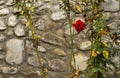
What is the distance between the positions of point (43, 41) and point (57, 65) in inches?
10.9

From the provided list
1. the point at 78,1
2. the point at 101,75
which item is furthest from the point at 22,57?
the point at 101,75

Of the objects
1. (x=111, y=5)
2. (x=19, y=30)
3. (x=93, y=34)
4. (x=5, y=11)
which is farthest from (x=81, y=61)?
(x=93, y=34)

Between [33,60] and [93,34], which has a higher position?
[93,34]

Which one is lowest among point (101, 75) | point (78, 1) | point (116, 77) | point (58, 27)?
point (116, 77)

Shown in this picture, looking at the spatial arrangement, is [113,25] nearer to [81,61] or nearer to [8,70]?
[81,61]

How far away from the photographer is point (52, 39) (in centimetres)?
358

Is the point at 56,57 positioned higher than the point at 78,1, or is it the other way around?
the point at 78,1

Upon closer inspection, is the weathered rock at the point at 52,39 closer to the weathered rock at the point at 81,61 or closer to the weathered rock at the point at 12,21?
the weathered rock at the point at 81,61

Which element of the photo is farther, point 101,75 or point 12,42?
point 12,42

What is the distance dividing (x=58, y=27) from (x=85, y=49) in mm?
347

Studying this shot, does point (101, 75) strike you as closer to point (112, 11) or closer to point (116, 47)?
point (116, 47)

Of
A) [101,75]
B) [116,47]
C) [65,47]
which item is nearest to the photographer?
[101,75]

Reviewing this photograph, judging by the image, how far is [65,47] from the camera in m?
3.54

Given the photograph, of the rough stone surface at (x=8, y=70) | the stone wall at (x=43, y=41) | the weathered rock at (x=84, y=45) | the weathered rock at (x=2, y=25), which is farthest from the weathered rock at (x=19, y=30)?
the weathered rock at (x=84, y=45)
